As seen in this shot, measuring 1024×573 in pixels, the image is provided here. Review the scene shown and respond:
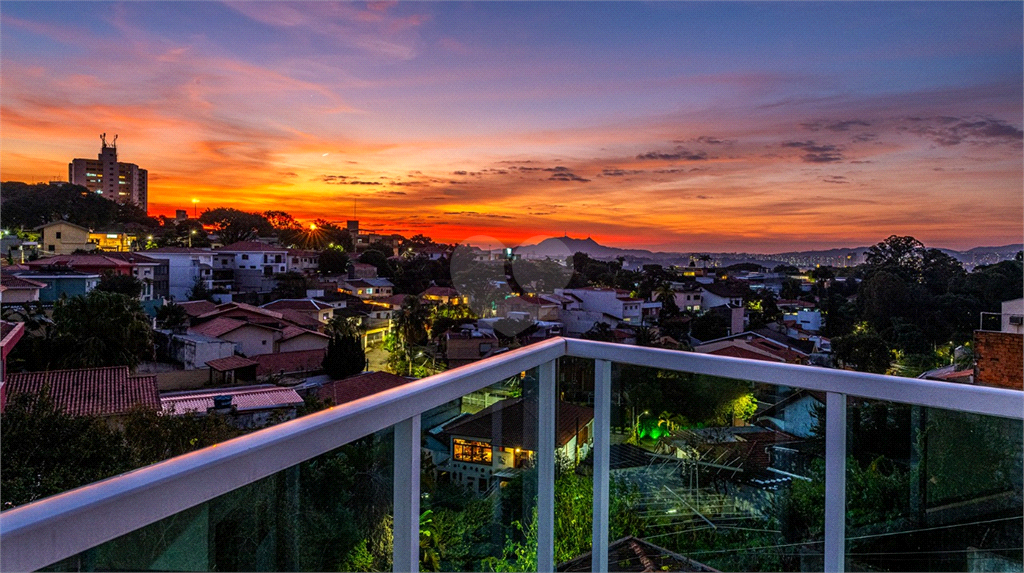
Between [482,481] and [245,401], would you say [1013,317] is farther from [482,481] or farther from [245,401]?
[245,401]

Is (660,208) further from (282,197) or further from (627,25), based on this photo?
(282,197)

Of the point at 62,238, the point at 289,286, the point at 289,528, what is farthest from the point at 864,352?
the point at 62,238

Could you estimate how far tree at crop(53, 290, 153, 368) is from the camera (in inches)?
480

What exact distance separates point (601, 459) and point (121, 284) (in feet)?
57.9

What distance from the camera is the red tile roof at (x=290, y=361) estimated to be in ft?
51.6

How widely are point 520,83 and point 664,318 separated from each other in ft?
47.7

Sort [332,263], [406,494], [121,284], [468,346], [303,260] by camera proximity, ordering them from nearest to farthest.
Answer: [406,494], [121,284], [468,346], [303,260], [332,263]

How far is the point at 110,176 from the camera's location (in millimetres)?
18906

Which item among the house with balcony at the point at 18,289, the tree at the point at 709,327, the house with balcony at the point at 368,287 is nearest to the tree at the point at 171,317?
the house with balcony at the point at 18,289

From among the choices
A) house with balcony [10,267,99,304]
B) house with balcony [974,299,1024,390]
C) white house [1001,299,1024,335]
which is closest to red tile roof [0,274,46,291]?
house with balcony [10,267,99,304]

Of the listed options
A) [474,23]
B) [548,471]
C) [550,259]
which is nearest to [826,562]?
[548,471]

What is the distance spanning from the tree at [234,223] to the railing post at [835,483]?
94.3 feet

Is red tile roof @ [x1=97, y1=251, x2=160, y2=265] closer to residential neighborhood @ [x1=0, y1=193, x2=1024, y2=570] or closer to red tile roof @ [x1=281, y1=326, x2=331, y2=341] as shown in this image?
residential neighborhood @ [x1=0, y1=193, x2=1024, y2=570]

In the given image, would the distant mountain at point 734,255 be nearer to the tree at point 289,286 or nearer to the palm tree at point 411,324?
the palm tree at point 411,324
